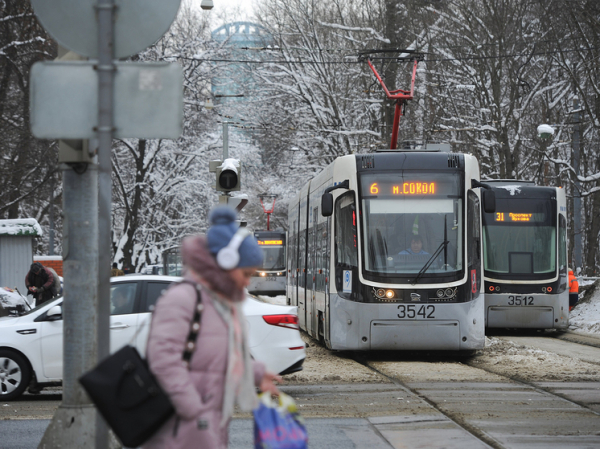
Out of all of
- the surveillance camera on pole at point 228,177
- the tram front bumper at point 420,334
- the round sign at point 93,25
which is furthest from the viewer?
the surveillance camera on pole at point 228,177

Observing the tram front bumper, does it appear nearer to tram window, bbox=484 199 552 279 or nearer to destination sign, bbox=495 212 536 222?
tram window, bbox=484 199 552 279

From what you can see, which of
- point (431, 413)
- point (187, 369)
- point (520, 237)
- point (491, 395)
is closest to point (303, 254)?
point (520, 237)

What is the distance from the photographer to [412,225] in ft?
46.0

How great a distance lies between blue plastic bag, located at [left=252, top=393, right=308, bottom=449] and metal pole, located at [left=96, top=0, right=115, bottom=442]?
0.94 meters

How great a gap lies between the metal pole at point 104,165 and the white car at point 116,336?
5.74 meters

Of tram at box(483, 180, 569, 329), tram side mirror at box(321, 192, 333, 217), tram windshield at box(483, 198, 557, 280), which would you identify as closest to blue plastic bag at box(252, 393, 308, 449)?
tram side mirror at box(321, 192, 333, 217)

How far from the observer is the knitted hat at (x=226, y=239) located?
142 inches

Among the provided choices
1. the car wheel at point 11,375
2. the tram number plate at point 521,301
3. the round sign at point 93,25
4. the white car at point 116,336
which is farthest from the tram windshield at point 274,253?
the round sign at point 93,25

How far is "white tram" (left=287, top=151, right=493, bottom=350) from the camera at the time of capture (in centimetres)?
1373

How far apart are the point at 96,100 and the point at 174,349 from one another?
1.50m

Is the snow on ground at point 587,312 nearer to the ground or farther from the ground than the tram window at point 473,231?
nearer to the ground

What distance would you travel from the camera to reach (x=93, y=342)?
19.0ft

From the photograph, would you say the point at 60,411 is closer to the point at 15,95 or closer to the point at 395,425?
the point at 395,425

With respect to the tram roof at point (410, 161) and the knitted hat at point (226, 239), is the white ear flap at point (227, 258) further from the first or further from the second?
the tram roof at point (410, 161)
